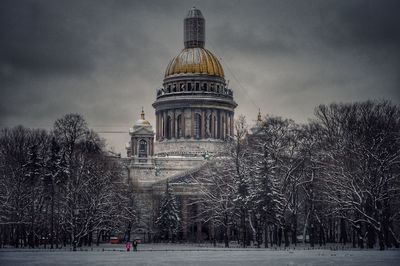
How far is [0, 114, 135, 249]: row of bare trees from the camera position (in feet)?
255

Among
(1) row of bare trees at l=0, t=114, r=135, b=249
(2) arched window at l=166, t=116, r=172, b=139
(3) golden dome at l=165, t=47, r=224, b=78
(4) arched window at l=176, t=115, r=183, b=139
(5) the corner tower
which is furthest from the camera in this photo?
(3) golden dome at l=165, t=47, r=224, b=78

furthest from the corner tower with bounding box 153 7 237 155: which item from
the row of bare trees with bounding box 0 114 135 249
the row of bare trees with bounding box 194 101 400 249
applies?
the row of bare trees with bounding box 0 114 135 249

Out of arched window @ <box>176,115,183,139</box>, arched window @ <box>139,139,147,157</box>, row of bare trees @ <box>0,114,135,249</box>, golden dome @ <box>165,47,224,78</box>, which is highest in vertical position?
golden dome @ <box>165,47,224,78</box>

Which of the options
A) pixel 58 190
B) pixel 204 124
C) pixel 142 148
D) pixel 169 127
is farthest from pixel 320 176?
pixel 169 127

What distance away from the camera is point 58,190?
81.8 meters

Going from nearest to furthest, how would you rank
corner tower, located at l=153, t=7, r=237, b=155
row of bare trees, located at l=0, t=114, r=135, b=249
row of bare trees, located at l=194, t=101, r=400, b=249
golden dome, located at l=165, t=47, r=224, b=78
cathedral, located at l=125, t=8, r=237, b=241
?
row of bare trees, located at l=194, t=101, r=400, b=249
row of bare trees, located at l=0, t=114, r=135, b=249
cathedral, located at l=125, t=8, r=237, b=241
corner tower, located at l=153, t=7, r=237, b=155
golden dome, located at l=165, t=47, r=224, b=78

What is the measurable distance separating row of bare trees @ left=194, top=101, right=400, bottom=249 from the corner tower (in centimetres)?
5583

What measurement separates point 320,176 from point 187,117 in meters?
69.5

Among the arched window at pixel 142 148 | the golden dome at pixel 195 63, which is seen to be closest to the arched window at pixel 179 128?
the golden dome at pixel 195 63

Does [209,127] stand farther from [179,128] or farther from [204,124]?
[179,128]

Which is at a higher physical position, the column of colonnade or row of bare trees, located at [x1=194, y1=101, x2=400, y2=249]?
the column of colonnade

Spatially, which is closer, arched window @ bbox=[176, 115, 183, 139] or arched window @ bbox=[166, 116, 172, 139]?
arched window @ bbox=[176, 115, 183, 139]

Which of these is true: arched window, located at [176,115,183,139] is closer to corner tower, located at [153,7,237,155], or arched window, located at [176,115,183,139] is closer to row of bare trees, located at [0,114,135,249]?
corner tower, located at [153,7,237,155]

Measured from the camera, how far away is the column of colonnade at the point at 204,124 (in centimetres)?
14862
